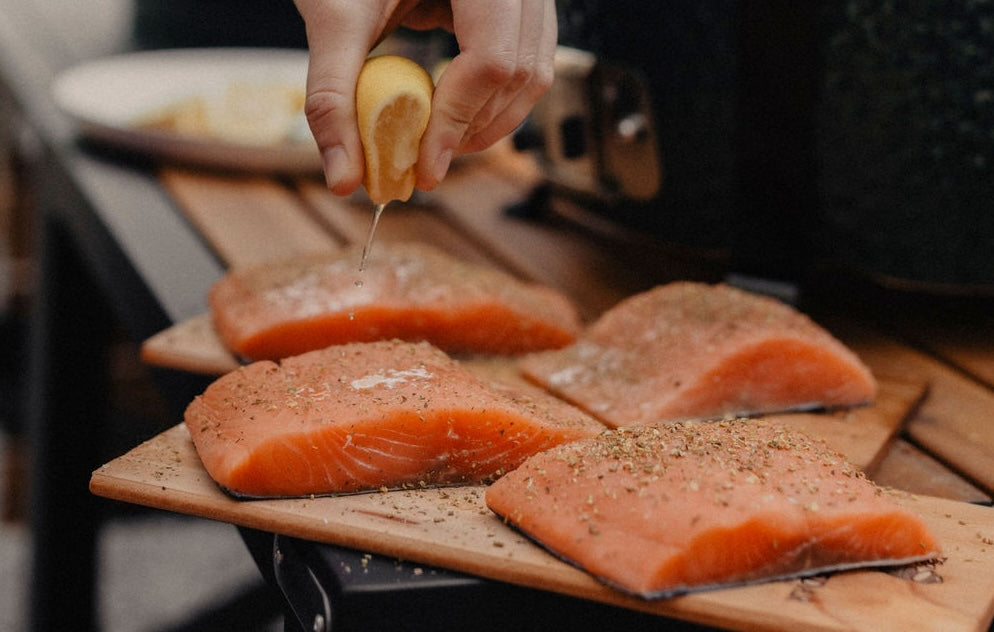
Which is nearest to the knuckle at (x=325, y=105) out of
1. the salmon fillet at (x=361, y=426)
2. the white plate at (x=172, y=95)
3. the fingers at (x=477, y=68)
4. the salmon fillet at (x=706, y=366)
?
the fingers at (x=477, y=68)

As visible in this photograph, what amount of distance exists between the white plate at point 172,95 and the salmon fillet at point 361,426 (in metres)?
1.49

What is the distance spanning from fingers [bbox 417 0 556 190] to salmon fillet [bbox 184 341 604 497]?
0.27 m

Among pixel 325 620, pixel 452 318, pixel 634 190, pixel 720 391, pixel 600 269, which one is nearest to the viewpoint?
pixel 325 620

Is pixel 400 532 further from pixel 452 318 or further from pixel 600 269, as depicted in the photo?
pixel 600 269

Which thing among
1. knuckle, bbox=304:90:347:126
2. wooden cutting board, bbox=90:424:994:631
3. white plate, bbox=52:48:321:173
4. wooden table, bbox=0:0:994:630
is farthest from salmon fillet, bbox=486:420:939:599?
white plate, bbox=52:48:321:173

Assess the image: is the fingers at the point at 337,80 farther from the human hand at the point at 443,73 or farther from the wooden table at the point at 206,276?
the wooden table at the point at 206,276

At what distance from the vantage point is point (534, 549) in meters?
1.09

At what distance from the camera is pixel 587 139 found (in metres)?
2.11

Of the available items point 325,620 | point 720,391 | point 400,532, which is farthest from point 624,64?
point 325,620

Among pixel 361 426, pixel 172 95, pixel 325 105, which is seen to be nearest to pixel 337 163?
pixel 325 105

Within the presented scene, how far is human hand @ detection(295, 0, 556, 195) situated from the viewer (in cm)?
122

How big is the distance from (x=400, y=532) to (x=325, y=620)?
13cm

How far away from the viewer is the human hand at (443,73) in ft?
4.01

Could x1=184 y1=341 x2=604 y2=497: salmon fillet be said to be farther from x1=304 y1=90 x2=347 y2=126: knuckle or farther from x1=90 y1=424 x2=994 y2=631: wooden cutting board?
x1=304 y1=90 x2=347 y2=126: knuckle
